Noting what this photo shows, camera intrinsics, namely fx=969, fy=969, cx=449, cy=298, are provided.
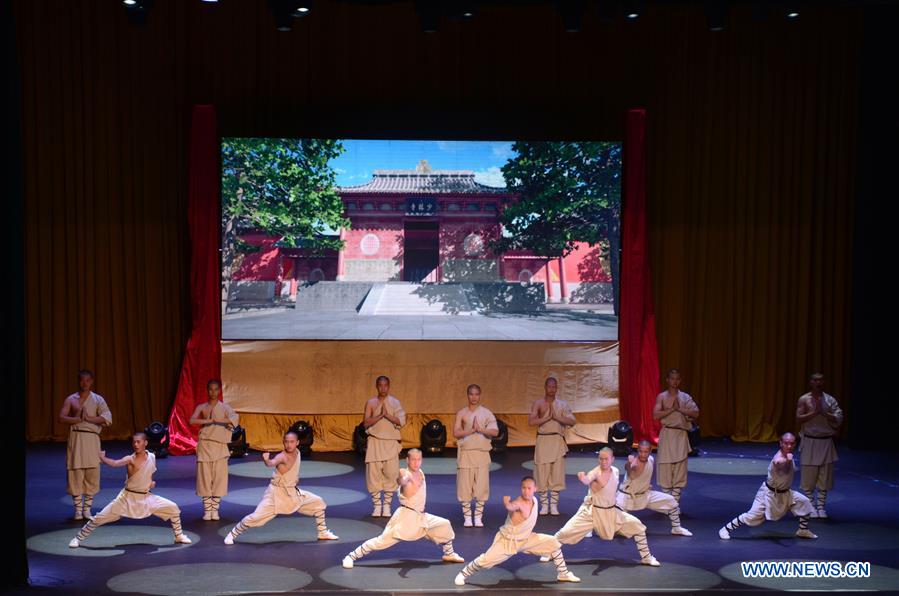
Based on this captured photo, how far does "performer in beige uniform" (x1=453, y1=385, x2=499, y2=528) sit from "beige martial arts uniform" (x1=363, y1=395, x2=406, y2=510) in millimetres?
747

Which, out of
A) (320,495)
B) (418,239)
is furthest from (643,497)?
(418,239)

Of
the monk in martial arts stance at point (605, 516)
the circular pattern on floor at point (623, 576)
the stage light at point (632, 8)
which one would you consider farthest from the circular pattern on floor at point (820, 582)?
the stage light at point (632, 8)

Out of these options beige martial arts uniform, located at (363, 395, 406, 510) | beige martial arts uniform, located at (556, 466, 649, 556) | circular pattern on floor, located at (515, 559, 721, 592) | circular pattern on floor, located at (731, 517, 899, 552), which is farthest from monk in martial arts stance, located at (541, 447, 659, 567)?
beige martial arts uniform, located at (363, 395, 406, 510)

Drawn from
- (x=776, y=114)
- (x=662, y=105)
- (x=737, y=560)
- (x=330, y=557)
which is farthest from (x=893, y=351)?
(x=330, y=557)

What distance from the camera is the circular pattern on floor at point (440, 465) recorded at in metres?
10.8

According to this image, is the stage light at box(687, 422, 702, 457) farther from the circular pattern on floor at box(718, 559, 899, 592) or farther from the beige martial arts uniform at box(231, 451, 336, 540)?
the beige martial arts uniform at box(231, 451, 336, 540)

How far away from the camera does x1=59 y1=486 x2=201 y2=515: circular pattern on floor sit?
29.3ft

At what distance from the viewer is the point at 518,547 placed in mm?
6559

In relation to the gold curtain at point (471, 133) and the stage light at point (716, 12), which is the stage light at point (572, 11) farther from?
the gold curtain at point (471, 133)

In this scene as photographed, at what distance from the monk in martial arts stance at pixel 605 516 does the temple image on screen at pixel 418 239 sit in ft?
18.0

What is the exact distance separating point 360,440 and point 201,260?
2.97m

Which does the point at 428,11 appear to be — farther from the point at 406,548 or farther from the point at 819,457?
the point at 819,457

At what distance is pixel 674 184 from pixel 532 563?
681 cm

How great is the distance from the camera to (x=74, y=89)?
1213 cm
